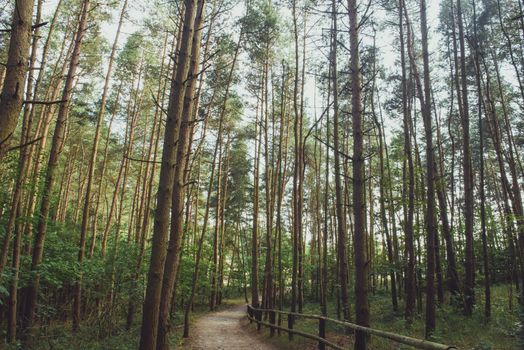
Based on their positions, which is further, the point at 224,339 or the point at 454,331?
the point at 224,339

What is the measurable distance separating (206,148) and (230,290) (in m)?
18.5

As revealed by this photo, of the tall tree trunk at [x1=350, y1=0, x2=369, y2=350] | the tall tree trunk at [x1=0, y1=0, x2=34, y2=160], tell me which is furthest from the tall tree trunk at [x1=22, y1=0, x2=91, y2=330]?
the tall tree trunk at [x1=350, y1=0, x2=369, y2=350]

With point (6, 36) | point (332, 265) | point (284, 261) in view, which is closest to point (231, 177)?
point (284, 261)

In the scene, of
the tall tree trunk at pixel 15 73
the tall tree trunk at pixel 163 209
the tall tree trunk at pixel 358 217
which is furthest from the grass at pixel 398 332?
the tall tree trunk at pixel 15 73

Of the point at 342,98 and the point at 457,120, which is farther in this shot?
the point at 457,120

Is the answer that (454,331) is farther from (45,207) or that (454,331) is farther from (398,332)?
(45,207)

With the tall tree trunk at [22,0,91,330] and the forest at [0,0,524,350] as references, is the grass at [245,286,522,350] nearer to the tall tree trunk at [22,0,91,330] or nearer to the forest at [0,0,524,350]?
the forest at [0,0,524,350]

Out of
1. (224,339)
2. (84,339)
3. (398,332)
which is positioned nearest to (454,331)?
(398,332)

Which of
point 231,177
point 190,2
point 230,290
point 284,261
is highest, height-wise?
point 231,177

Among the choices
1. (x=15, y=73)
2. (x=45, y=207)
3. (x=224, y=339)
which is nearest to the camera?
(x=15, y=73)

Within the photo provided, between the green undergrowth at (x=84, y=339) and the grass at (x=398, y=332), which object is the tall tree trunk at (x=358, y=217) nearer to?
the grass at (x=398, y=332)

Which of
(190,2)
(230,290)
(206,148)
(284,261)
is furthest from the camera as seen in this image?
(230,290)

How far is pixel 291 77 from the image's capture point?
14.6 meters

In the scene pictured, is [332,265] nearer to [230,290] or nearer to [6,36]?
[230,290]
